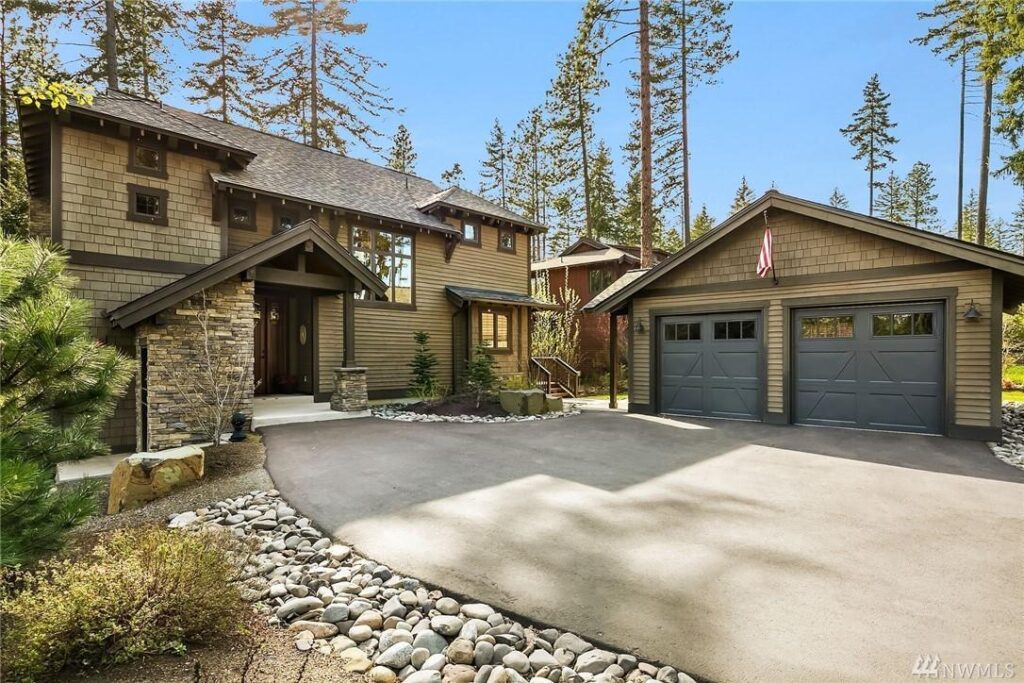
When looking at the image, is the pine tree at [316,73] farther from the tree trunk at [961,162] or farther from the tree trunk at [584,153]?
the tree trunk at [961,162]

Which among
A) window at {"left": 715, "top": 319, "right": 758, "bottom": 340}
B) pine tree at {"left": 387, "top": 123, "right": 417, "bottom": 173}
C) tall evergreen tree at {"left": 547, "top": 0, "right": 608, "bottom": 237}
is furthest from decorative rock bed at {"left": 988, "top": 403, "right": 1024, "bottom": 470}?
pine tree at {"left": 387, "top": 123, "right": 417, "bottom": 173}

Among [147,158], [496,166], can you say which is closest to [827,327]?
[147,158]

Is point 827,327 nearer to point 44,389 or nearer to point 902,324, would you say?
point 902,324

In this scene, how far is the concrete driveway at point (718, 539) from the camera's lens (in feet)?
8.09

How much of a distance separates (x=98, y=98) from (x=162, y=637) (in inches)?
398

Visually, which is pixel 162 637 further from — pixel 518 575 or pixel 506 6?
pixel 506 6

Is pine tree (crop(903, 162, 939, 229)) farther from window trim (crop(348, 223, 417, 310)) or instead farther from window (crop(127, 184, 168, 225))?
window (crop(127, 184, 168, 225))

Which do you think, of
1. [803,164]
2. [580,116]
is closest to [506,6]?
[580,116]

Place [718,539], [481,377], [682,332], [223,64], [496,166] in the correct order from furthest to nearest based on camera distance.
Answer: [496,166]
[223,64]
[481,377]
[682,332]
[718,539]

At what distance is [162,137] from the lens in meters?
8.49

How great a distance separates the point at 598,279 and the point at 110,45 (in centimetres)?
1792

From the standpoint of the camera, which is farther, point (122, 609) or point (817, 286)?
point (817, 286)

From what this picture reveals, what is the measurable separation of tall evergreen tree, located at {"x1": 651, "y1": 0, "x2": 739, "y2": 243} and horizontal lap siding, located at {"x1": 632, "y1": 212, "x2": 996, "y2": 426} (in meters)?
9.68

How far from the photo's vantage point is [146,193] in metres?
8.52
